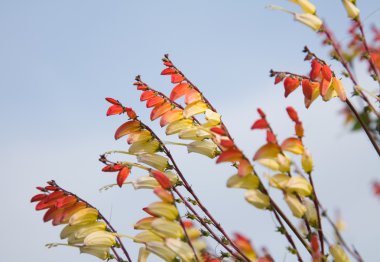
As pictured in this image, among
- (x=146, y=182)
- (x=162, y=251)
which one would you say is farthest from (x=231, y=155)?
(x=146, y=182)

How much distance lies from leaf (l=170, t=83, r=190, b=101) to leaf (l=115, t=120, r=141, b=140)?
23 cm

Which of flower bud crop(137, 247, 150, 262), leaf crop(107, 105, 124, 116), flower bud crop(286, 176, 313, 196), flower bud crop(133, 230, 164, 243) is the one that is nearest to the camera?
flower bud crop(286, 176, 313, 196)

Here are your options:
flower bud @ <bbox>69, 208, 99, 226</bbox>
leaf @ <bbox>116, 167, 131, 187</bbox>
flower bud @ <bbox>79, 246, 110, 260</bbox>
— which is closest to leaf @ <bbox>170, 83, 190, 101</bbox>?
leaf @ <bbox>116, 167, 131, 187</bbox>

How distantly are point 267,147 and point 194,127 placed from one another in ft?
2.43

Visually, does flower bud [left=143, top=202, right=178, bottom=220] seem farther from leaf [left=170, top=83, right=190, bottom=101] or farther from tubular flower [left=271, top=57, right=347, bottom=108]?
leaf [left=170, top=83, right=190, bottom=101]

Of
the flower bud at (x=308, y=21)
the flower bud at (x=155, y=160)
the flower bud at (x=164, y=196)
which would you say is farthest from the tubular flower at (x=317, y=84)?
the flower bud at (x=164, y=196)

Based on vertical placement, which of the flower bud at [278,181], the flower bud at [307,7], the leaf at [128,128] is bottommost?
the flower bud at [278,181]

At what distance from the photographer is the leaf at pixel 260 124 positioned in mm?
1965

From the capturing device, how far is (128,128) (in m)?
2.76

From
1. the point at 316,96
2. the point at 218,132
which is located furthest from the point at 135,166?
the point at 316,96

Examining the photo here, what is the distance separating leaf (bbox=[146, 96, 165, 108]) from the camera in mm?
2873

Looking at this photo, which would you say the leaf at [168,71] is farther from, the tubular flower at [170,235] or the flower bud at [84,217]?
the tubular flower at [170,235]

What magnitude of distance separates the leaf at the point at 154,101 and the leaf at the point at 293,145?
103 cm

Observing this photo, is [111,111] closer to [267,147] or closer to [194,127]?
[194,127]
